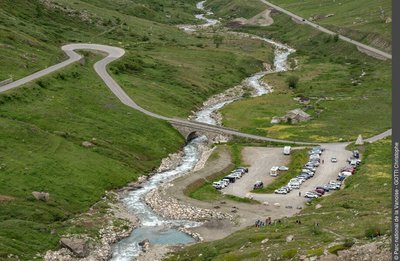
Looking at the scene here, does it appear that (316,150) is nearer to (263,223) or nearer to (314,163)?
(314,163)

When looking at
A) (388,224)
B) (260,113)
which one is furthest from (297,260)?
(260,113)

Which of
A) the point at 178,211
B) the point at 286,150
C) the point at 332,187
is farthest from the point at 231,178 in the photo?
the point at 286,150

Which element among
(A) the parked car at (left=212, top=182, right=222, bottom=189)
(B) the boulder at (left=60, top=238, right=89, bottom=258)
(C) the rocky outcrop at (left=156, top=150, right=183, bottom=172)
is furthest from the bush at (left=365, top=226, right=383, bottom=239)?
(C) the rocky outcrop at (left=156, top=150, right=183, bottom=172)

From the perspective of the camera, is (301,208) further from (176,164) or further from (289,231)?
(176,164)

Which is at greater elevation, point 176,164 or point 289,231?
point 289,231

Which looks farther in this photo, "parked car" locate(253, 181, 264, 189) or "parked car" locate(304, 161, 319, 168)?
"parked car" locate(304, 161, 319, 168)

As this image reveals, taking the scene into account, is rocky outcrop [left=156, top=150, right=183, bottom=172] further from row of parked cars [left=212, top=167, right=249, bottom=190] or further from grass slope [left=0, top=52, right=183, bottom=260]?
row of parked cars [left=212, top=167, right=249, bottom=190]
